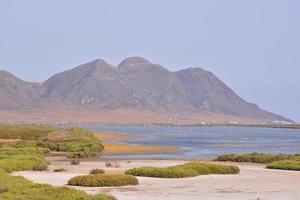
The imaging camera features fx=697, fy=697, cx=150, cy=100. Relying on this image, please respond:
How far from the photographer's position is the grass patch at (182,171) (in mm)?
34594

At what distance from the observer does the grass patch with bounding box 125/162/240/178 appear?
3459cm

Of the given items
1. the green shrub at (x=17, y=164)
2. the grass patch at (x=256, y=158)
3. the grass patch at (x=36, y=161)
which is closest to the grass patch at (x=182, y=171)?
the green shrub at (x=17, y=164)

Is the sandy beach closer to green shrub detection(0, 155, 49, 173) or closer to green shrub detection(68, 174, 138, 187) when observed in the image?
green shrub detection(68, 174, 138, 187)

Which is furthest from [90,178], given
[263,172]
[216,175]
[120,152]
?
[120,152]

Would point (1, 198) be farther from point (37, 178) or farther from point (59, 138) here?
point (59, 138)

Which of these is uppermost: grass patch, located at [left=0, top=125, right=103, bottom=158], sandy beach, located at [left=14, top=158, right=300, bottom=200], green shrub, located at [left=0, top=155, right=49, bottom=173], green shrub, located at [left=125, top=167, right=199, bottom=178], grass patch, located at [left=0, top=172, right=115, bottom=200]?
grass patch, located at [left=0, top=125, right=103, bottom=158]

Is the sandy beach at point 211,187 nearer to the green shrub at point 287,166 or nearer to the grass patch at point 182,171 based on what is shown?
the grass patch at point 182,171

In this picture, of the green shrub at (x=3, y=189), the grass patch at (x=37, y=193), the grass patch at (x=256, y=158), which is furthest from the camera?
the grass patch at (x=256, y=158)

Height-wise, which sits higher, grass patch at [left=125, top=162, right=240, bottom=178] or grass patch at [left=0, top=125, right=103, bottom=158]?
grass patch at [left=0, top=125, right=103, bottom=158]

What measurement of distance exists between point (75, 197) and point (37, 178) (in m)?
11.4

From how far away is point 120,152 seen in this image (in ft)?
222

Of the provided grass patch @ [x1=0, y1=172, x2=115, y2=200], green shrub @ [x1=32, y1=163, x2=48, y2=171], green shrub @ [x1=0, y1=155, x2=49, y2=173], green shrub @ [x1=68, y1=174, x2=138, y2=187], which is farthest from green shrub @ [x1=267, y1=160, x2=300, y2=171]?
grass patch @ [x1=0, y1=172, x2=115, y2=200]

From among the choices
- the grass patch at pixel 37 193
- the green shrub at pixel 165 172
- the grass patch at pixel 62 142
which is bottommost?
the grass patch at pixel 37 193

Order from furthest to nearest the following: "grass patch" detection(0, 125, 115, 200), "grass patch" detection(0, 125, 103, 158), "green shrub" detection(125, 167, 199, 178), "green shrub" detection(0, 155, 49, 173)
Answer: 1. "grass patch" detection(0, 125, 103, 158)
2. "green shrub" detection(0, 155, 49, 173)
3. "green shrub" detection(125, 167, 199, 178)
4. "grass patch" detection(0, 125, 115, 200)
